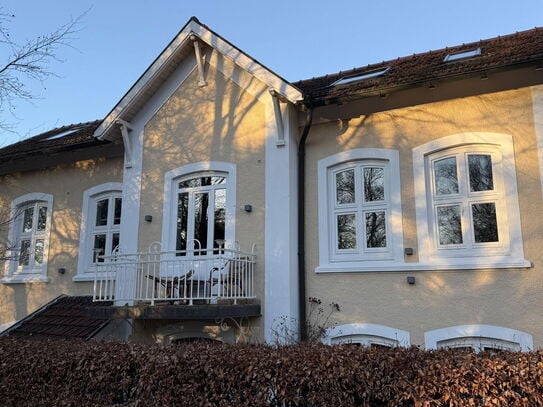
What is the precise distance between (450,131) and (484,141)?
21.6 inches

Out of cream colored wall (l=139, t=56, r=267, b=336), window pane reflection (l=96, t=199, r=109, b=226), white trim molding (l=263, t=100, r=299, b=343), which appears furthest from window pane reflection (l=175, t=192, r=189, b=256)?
window pane reflection (l=96, t=199, r=109, b=226)

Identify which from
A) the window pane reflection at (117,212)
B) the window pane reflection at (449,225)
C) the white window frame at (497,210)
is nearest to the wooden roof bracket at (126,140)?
the window pane reflection at (117,212)

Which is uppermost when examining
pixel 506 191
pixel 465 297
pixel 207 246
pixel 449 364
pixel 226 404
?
pixel 506 191

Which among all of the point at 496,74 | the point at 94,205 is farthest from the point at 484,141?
the point at 94,205

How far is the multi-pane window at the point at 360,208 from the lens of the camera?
8.09 meters

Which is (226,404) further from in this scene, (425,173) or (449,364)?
(425,173)

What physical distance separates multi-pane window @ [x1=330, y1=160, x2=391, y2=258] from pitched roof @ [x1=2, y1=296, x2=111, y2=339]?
4.62m

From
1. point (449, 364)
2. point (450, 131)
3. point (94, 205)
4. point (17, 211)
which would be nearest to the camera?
point (449, 364)

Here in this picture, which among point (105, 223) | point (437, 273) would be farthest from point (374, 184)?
point (105, 223)

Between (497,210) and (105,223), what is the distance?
8405mm

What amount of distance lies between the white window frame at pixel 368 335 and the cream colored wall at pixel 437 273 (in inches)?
3.9

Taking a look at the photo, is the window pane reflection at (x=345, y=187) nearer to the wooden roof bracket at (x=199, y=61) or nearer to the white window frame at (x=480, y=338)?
the white window frame at (x=480, y=338)

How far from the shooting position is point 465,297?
23.5 ft

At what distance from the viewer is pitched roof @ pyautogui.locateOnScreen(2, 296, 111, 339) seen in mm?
8856
